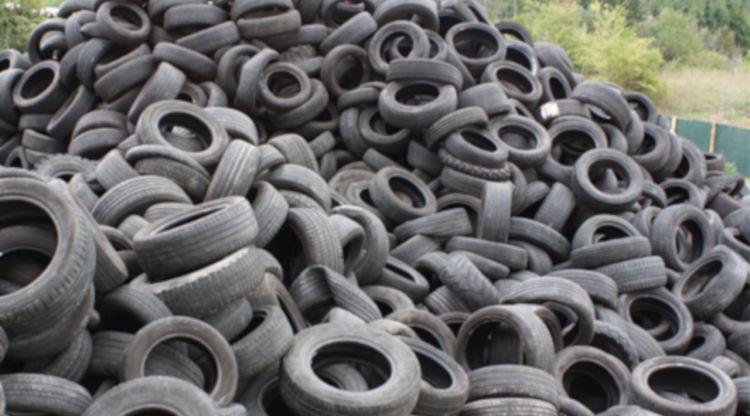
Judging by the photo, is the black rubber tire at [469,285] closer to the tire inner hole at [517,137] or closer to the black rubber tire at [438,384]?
the black rubber tire at [438,384]

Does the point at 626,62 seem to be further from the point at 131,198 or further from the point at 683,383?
the point at 131,198

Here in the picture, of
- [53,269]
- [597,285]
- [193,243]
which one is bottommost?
[597,285]

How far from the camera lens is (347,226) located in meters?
6.38

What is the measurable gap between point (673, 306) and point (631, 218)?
Answer: 134 cm

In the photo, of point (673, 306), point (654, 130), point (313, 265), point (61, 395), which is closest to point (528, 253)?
point (673, 306)

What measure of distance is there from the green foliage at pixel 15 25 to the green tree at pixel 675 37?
31.7m

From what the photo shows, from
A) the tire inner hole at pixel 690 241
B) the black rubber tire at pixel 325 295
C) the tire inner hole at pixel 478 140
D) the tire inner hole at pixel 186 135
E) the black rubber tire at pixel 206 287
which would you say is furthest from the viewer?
the tire inner hole at pixel 478 140

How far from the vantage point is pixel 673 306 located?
7.18 metres

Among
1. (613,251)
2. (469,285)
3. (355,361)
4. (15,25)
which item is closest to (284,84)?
(469,285)

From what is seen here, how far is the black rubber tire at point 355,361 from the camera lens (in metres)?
4.32

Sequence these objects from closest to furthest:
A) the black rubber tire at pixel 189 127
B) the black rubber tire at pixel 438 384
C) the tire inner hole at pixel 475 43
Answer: the black rubber tire at pixel 438 384 < the black rubber tire at pixel 189 127 < the tire inner hole at pixel 475 43

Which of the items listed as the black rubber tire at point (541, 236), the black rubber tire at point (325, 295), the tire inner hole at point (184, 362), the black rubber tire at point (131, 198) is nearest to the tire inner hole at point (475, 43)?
the black rubber tire at point (541, 236)

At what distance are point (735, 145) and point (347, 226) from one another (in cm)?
1969

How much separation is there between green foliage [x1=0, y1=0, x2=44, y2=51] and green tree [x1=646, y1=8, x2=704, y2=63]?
3173cm
